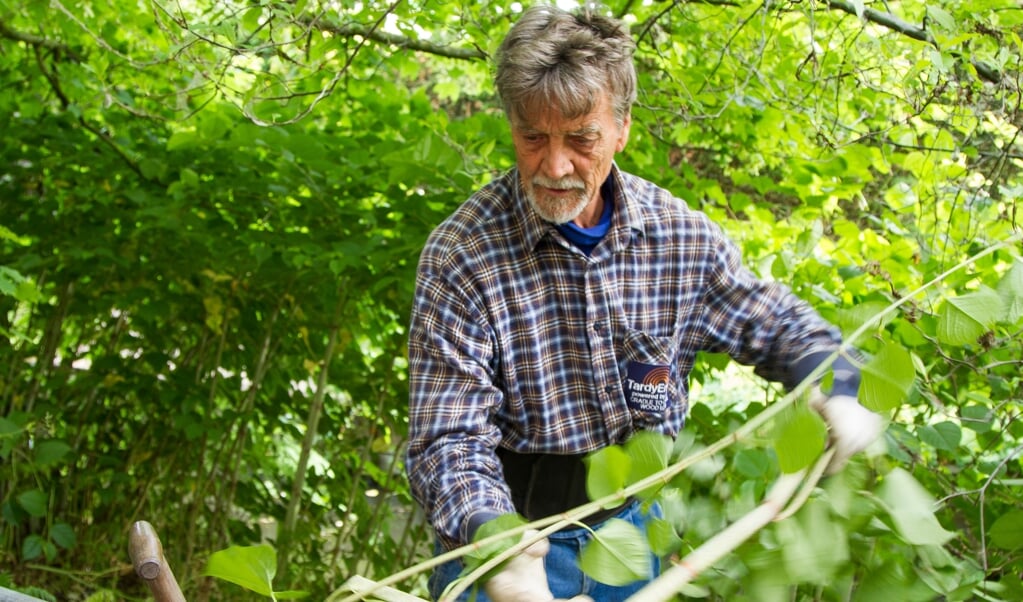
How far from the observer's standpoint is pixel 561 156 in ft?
6.14

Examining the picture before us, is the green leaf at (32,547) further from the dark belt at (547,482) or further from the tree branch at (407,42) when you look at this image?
the dark belt at (547,482)

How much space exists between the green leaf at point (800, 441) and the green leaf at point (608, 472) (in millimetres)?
157

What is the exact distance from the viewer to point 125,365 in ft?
12.7

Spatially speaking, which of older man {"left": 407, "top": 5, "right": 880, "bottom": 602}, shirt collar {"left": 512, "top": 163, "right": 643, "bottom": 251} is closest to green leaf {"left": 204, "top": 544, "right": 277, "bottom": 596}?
older man {"left": 407, "top": 5, "right": 880, "bottom": 602}

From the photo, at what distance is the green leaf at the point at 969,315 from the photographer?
104 cm

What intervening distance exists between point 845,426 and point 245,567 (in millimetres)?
644

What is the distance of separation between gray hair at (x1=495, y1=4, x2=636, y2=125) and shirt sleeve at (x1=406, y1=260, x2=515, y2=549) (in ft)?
1.28

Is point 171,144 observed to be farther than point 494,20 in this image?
No

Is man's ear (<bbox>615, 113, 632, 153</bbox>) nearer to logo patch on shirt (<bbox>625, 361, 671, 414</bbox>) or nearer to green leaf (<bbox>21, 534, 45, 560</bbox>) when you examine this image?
logo patch on shirt (<bbox>625, 361, 671, 414</bbox>)

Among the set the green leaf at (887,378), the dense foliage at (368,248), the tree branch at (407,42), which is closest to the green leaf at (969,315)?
the dense foliage at (368,248)

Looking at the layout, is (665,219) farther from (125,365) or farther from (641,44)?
(125,365)

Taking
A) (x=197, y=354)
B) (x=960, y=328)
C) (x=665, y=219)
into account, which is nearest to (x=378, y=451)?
(x=197, y=354)

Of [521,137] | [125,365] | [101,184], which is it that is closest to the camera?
[521,137]

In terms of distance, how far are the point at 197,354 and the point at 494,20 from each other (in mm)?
1896
